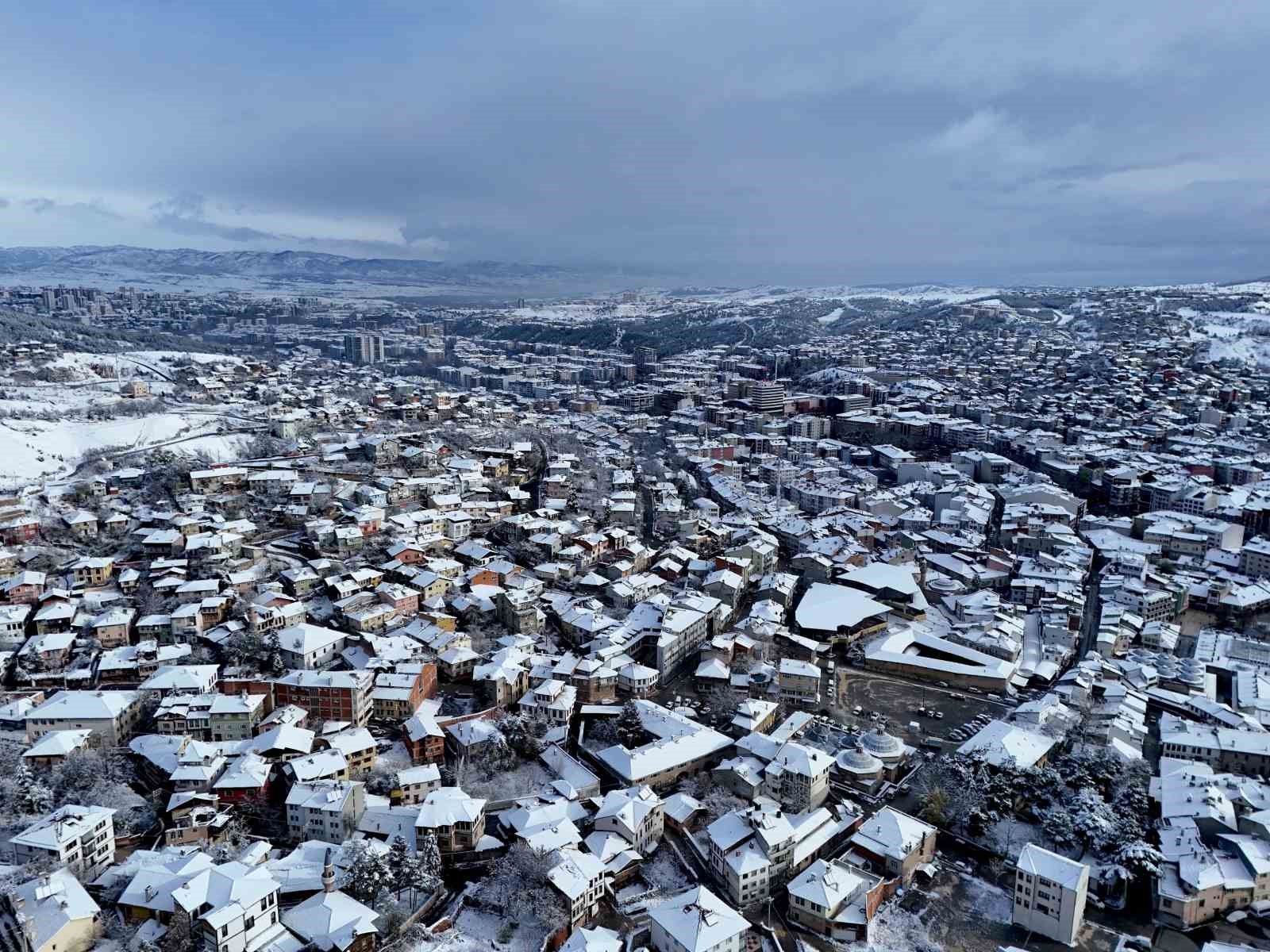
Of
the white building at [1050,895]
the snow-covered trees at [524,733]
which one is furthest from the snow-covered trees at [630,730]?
the white building at [1050,895]

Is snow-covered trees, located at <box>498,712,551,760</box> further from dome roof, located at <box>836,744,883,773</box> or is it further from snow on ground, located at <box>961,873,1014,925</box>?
snow on ground, located at <box>961,873,1014,925</box>

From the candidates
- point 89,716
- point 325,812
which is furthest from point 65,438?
point 325,812

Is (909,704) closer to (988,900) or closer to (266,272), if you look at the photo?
(988,900)

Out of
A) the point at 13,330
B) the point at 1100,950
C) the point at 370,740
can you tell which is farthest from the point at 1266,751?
the point at 13,330

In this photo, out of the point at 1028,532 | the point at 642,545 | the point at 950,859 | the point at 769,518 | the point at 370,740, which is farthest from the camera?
the point at 769,518

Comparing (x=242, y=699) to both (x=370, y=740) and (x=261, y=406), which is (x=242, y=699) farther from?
(x=261, y=406)

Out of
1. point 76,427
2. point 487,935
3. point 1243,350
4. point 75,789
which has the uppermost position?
point 1243,350
